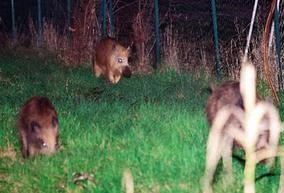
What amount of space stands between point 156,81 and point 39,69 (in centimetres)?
335

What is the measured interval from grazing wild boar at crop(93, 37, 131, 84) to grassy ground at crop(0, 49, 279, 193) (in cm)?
140

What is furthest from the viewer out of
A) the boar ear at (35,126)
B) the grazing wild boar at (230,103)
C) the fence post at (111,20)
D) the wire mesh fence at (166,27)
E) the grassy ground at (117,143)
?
the fence post at (111,20)

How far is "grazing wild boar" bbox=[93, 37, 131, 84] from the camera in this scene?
12148mm

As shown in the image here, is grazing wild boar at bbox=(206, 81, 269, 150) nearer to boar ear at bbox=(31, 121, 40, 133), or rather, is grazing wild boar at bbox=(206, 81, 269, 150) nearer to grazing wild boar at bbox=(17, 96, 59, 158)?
grazing wild boar at bbox=(17, 96, 59, 158)

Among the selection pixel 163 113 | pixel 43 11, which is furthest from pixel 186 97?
pixel 43 11

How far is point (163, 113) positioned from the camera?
25.3 feet

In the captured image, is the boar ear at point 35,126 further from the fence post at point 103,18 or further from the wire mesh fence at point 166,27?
the fence post at point 103,18

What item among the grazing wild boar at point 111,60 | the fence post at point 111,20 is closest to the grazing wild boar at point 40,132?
the grazing wild boar at point 111,60

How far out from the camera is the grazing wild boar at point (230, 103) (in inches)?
196

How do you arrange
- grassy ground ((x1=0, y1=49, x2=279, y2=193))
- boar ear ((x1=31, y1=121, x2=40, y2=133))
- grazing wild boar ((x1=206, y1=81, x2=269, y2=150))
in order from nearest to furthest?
grazing wild boar ((x1=206, y1=81, x2=269, y2=150))
grassy ground ((x1=0, y1=49, x2=279, y2=193))
boar ear ((x1=31, y1=121, x2=40, y2=133))

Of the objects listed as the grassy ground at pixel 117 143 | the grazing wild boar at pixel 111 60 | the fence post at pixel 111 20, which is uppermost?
the fence post at pixel 111 20

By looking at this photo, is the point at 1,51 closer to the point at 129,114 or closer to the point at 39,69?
the point at 39,69

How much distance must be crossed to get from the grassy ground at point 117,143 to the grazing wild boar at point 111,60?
4.61 ft

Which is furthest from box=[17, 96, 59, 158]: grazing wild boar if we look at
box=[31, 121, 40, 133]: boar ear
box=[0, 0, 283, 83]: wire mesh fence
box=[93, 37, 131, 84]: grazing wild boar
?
box=[93, 37, 131, 84]: grazing wild boar
